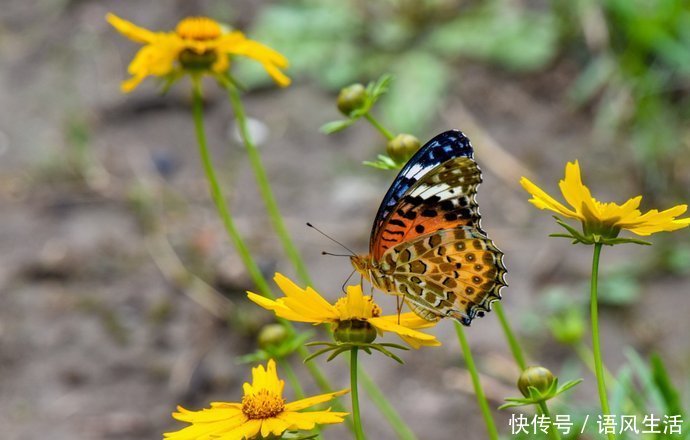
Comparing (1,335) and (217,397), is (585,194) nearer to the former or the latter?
(217,397)

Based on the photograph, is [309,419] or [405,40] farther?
[405,40]

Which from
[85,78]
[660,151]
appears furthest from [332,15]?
[660,151]

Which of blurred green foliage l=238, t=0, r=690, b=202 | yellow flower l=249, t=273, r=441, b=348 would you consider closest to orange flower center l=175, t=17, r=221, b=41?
yellow flower l=249, t=273, r=441, b=348

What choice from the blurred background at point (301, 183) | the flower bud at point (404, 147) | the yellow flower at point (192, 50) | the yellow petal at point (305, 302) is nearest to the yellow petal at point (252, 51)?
the yellow flower at point (192, 50)

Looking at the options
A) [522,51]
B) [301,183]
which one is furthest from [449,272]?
[522,51]

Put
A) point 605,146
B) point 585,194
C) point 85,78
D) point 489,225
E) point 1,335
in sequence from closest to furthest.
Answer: point 585,194 → point 1,335 → point 489,225 → point 605,146 → point 85,78

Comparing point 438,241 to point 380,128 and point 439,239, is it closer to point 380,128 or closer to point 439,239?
point 439,239

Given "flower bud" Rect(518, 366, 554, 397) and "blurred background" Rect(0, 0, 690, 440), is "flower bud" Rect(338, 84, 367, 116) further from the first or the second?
"blurred background" Rect(0, 0, 690, 440)
